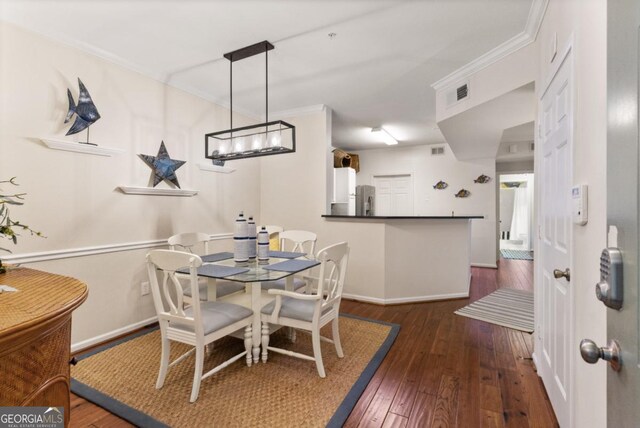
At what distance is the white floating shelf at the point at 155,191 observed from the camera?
2.76 metres

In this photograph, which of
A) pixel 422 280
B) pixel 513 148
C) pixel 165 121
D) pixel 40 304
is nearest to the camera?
pixel 40 304

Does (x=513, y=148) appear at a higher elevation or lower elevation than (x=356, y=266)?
higher

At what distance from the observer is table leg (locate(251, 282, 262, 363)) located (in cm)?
220

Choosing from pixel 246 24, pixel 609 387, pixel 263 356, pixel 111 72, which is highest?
pixel 246 24

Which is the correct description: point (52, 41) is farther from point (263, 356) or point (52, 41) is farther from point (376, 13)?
point (263, 356)

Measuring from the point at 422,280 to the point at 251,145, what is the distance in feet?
8.77

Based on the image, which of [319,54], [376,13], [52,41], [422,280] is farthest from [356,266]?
[52,41]

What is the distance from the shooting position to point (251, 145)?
104 inches

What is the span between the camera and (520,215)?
30.2ft

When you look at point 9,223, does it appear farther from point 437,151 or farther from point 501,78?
point 437,151

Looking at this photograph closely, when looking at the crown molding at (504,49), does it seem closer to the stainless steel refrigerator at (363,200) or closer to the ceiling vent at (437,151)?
the ceiling vent at (437,151)

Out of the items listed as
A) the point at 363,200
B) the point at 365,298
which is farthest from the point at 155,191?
the point at 363,200

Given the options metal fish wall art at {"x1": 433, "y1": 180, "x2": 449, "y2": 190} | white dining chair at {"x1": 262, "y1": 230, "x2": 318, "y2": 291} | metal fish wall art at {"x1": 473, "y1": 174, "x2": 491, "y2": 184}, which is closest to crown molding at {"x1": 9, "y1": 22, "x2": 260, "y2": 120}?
white dining chair at {"x1": 262, "y1": 230, "x2": 318, "y2": 291}

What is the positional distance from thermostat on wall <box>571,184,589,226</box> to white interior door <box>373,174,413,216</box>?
5.39 metres
